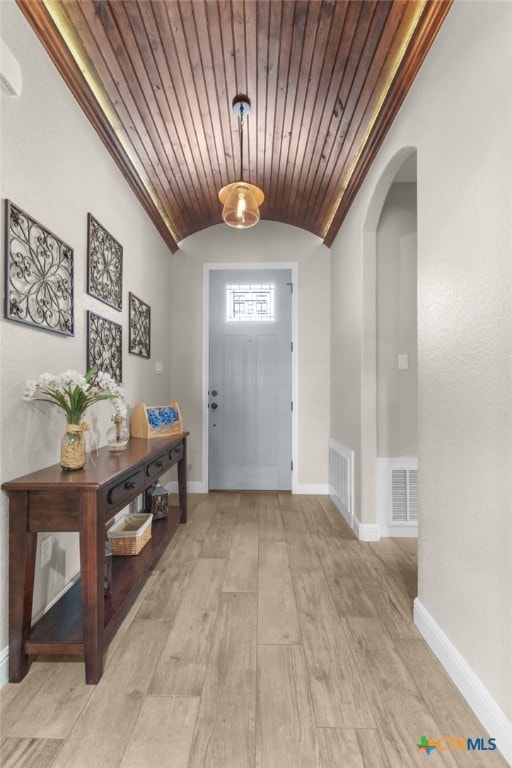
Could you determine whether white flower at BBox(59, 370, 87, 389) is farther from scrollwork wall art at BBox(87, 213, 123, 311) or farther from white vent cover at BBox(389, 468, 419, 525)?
white vent cover at BBox(389, 468, 419, 525)

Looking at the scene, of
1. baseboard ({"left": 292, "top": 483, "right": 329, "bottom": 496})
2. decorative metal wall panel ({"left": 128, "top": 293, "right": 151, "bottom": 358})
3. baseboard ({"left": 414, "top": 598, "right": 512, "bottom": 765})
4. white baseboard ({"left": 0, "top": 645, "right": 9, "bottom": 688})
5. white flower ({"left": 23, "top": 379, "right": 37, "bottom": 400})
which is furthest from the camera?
baseboard ({"left": 292, "top": 483, "right": 329, "bottom": 496})

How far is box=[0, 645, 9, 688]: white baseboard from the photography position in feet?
4.54

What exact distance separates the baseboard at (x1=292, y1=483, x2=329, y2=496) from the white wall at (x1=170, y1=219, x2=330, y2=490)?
50 mm

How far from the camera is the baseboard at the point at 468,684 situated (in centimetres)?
113

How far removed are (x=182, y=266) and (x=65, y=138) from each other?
217cm

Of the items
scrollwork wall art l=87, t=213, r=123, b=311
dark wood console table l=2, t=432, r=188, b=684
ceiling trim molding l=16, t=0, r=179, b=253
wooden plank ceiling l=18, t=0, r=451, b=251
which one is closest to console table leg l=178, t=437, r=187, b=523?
scrollwork wall art l=87, t=213, r=123, b=311

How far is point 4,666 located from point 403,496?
8.11ft

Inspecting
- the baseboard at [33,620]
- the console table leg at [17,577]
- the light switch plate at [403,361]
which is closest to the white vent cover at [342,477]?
the light switch plate at [403,361]

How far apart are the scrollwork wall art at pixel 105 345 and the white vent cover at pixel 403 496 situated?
2116 mm

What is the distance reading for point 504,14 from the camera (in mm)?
1148

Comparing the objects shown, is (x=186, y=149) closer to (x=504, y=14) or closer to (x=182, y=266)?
(x=182, y=266)

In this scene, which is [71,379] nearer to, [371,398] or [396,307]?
[371,398]

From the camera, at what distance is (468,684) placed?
4.28 ft
